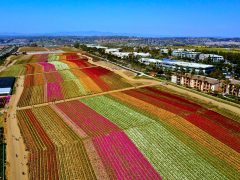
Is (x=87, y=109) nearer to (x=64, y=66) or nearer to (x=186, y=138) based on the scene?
(x=186, y=138)

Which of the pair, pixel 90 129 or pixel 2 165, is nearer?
pixel 2 165

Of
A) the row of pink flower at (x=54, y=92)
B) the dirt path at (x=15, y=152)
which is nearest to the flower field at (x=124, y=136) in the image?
the row of pink flower at (x=54, y=92)

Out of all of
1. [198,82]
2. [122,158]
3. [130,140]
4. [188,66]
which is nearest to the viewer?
[122,158]

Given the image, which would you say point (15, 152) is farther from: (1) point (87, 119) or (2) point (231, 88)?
(2) point (231, 88)

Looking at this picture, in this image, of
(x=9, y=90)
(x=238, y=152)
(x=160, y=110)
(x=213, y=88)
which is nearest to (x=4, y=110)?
(x=9, y=90)

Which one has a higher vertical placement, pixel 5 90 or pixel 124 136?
pixel 5 90

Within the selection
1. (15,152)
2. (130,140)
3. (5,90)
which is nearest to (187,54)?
(5,90)
